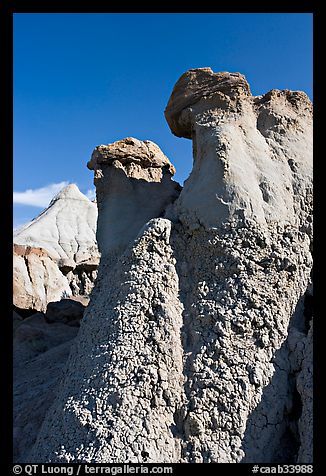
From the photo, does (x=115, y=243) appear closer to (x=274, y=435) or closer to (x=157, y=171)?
(x=157, y=171)

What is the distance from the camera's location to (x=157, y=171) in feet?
22.0

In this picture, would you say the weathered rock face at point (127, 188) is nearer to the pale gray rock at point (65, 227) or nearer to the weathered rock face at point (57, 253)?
the weathered rock face at point (57, 253)

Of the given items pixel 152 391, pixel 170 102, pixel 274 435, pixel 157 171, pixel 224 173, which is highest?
pixel 170 102

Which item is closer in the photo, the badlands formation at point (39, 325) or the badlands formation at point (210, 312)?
the badlands formation at point (210, 312)

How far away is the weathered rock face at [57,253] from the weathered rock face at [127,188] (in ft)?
14.4

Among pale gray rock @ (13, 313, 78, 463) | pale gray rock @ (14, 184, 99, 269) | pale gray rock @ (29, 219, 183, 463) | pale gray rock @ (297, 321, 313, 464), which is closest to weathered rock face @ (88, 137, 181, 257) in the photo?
pale gray rock @ (29, 219, 183, 463)

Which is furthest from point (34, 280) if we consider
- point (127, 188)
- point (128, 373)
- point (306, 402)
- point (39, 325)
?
point (306, 402)

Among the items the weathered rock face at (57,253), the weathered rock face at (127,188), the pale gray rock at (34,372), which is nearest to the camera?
the pale gray rock at (34,372)

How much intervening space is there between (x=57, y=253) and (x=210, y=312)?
2067cm

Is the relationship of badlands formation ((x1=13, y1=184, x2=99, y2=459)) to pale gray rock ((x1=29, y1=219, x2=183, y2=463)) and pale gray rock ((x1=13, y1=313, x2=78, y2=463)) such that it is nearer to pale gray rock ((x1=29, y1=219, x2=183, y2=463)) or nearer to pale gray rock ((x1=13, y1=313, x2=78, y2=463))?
pale gray rock ((x1=13, y1=313, x2=78, y2=463))

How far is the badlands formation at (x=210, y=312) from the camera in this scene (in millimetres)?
3885

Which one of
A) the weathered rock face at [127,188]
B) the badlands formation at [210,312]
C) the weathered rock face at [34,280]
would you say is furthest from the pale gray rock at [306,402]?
the weathered rock face at [34,280]
